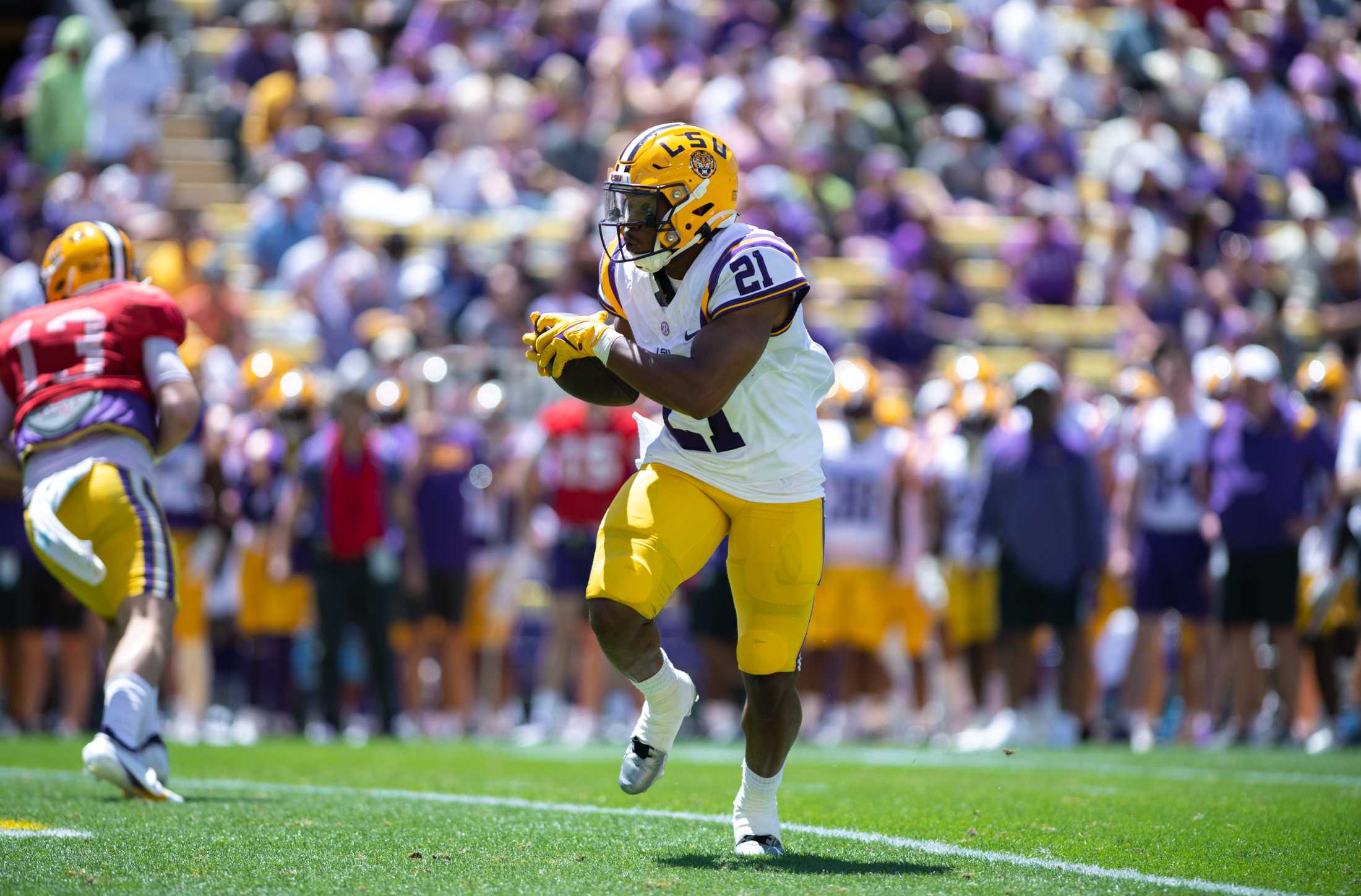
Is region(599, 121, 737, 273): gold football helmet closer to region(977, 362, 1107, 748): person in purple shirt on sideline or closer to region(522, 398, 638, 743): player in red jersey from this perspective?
region(977, 362, 1107, 748): person in purple shirt on sideline

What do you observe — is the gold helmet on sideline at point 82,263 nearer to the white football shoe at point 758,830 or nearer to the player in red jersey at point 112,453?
the player in red jersey at point 112,453

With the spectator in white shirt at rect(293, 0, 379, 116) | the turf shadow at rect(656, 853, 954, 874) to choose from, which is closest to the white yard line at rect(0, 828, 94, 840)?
the turf shadow at rect(656, 853, 954, 874)

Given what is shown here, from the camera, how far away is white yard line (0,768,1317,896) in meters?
4.36

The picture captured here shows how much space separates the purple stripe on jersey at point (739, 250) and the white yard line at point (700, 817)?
1691 mm

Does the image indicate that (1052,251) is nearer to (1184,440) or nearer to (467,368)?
(1184,440)

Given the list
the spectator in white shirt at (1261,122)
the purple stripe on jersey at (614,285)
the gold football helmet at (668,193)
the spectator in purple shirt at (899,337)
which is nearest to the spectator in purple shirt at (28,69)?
the spectator in purple shirt at (899,337)

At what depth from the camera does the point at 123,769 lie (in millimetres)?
5676

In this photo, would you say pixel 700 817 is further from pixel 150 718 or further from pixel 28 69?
pixel 28 69

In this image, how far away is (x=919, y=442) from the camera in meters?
11.3

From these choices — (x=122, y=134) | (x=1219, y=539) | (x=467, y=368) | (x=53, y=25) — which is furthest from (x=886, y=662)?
(x=53, y=25)

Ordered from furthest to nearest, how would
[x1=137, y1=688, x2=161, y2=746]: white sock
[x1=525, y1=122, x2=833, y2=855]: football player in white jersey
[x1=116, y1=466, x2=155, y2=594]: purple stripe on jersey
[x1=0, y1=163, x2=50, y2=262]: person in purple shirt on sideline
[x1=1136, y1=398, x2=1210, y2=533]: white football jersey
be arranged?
[x1=0, y1=163, x2=50, y2=262]: person in purple shirt on sideline < [x1=1136, y1=398, x2=1210, y2=533]: white football jersey < [x1=116, y1=466, x2=155, y2=594]: purple stripe on jersey < [x1=137, y1=688, x2=161, y2=746]: white sock < [x1=525, y1=122, x2=833, y2=855]: football player in white jersey

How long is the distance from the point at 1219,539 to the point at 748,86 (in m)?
6.61

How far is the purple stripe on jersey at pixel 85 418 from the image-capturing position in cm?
599

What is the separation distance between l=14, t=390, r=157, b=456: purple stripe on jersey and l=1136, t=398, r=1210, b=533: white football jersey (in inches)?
254
